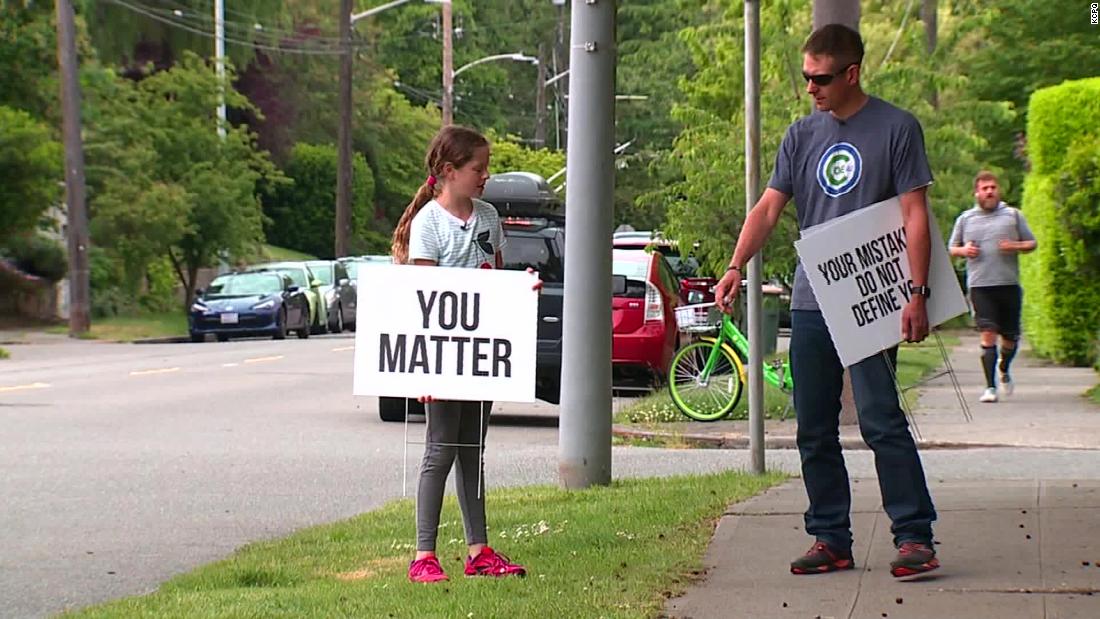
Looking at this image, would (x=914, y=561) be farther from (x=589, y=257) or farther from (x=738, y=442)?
(x=738, y=442)

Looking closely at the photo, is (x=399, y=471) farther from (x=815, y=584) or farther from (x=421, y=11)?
(x=421, y=11)

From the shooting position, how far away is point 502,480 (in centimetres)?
1202

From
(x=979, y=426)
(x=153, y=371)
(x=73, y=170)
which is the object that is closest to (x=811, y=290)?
(x=979, y=426)

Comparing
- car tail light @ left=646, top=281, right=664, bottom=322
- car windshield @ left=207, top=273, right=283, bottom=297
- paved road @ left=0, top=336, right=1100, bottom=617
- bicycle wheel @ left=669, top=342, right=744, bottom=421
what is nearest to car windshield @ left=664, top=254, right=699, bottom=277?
paved road @ left=0, top=336, right=1100, bottom=617

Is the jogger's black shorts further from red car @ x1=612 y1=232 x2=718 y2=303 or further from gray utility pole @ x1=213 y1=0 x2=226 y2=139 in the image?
gray utility pole @ x1=213 y1=0 x2=226 y2=139

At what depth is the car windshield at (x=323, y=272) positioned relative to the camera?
43219 millimetres

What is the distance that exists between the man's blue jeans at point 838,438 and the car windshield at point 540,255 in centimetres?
965

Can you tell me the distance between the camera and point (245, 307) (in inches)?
1454

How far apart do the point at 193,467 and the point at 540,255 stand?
4.93 m

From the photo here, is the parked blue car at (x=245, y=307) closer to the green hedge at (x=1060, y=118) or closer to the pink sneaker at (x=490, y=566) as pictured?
the green hedge at (x=1060, y=118)

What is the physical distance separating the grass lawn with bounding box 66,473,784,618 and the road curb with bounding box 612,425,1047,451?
3.40m

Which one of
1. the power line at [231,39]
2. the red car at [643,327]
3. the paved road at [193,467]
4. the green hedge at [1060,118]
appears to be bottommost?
the paved road at [193,467]

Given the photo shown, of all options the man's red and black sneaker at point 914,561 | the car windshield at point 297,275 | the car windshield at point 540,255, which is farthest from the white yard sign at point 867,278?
the car windshield at point 297,275

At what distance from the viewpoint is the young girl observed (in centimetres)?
713
